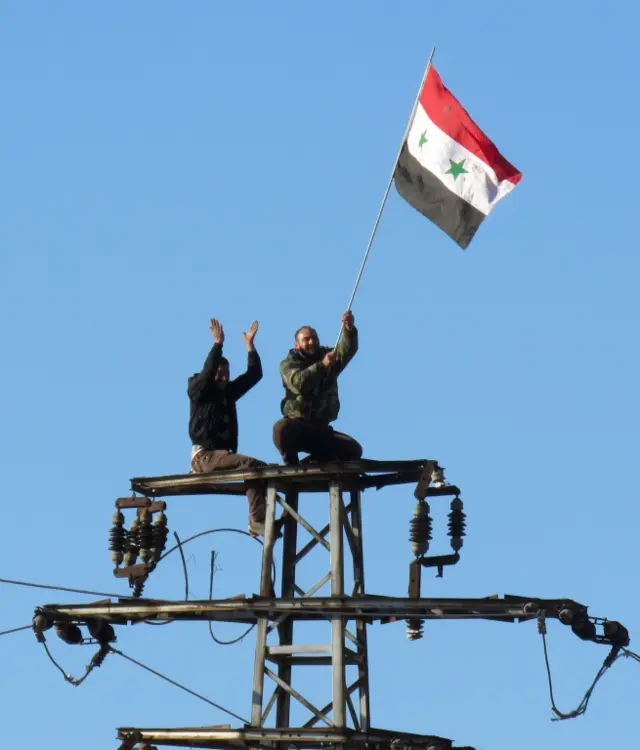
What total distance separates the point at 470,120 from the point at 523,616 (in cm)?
691

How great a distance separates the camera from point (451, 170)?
108ft

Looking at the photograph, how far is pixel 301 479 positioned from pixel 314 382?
3.80 ft

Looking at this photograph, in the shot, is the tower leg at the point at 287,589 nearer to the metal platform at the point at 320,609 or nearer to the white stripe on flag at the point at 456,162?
the metal platform at the point at 320,609

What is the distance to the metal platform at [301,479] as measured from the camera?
30.6m

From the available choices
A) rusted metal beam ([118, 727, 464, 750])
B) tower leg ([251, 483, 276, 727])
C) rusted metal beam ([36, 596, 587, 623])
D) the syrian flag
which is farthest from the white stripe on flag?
rusted metal beam ([118, 727, 464, 750])

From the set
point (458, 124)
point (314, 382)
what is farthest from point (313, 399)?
point (458, 124)

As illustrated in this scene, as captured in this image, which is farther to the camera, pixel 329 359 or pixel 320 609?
pixel 329 359

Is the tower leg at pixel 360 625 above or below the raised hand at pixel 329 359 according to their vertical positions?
below

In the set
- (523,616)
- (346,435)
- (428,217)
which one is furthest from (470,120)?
(523,616)

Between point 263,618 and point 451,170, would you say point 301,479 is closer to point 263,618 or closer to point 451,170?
point 263,618

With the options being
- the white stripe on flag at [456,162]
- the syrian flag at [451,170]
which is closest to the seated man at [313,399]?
the syrian flag at [451,170]

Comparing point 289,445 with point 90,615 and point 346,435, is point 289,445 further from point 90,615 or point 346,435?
point 90,615

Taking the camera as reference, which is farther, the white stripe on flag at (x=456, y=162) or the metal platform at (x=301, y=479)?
the white stripe on flag at (x=456, y=162)

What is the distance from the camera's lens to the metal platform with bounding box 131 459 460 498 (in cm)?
3062
